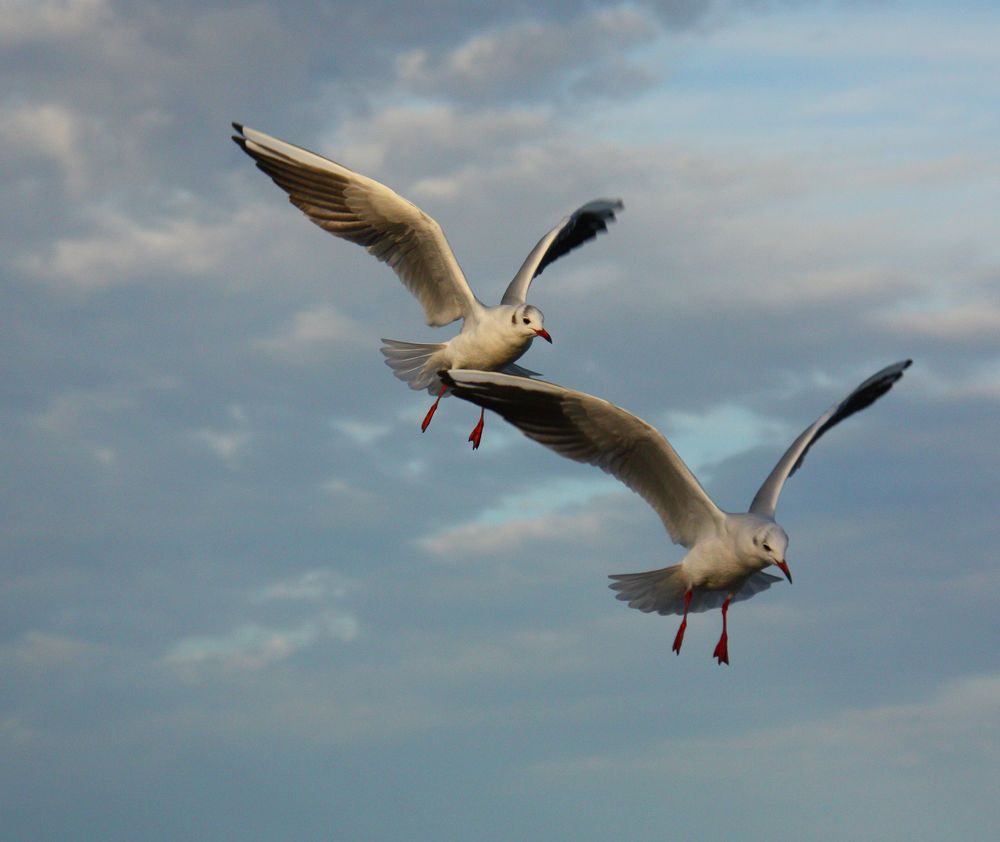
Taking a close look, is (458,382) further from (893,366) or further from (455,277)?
(893,366)

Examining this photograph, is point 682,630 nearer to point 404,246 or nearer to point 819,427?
point 819,427

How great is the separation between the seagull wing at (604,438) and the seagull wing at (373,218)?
11.0 ft

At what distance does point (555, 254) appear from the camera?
67.1 ft

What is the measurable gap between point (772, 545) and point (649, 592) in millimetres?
1887

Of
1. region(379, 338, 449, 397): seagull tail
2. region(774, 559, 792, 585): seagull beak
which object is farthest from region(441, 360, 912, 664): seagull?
region(379, 338, 449, 397): seagull tail

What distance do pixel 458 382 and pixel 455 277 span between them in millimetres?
4239

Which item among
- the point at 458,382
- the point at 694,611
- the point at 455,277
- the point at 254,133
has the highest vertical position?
the point at 254,133

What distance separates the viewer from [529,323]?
1648 centimetres

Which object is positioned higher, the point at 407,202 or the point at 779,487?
the point at 407,202

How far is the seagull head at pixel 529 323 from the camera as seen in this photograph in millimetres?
16469

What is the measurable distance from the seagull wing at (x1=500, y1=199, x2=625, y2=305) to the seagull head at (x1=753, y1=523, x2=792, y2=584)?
4938 mm

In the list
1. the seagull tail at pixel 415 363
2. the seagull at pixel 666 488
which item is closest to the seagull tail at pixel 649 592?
the seagull at pixel 666 488

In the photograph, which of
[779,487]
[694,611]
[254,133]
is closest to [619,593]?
[694,611]

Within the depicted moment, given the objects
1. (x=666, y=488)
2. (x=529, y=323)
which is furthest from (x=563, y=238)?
(x=666, y=488)
